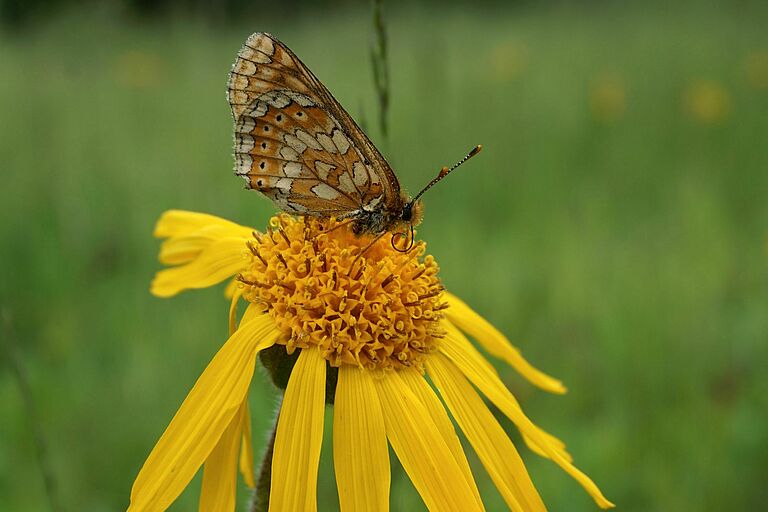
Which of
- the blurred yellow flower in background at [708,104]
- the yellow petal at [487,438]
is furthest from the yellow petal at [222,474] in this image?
the blurred yellow flower in background at [708,104]

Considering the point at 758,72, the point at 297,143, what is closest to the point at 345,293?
the point at 297,143

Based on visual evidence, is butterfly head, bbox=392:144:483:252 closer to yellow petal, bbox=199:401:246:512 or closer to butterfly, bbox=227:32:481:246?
butterfly, bbox=227:32:481:246

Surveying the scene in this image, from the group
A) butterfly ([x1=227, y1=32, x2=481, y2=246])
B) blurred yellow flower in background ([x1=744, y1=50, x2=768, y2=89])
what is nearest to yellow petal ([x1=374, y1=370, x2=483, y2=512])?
butterfly ([x1=227, y1=32, x2=481, y2=246])

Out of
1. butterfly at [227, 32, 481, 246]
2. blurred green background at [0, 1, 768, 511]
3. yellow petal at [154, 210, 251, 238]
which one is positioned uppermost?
butterfly at [227, 32, 481, 246]

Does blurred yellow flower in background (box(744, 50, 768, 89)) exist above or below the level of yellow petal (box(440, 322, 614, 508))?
above

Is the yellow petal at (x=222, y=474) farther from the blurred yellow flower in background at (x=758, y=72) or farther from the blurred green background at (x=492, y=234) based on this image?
the blurred yellow flower in background at (x=758, y=72)

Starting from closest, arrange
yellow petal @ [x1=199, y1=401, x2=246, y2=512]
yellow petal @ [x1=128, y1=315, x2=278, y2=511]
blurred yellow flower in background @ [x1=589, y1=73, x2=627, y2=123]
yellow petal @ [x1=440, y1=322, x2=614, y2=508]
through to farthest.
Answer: yellow petal @ [x1=128, y1=315, x2=278, y2=511] → yellow petal @ [x1=199, y1=401, x2=246, y2=512] → yellow petal @ [x1=440, y1=322, x2=614, y2=508] → blurred yellow flower in background @ [x1=589, y1=73, x2=627, y2=123]

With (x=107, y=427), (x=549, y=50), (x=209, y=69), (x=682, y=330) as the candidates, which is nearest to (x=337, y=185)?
(x=107, y=427)

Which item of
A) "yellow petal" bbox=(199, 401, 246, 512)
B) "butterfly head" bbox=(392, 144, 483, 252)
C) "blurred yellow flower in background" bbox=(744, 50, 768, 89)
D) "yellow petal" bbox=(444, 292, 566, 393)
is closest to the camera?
"yellow petal" bbox=(199, 401, 246, 512)
